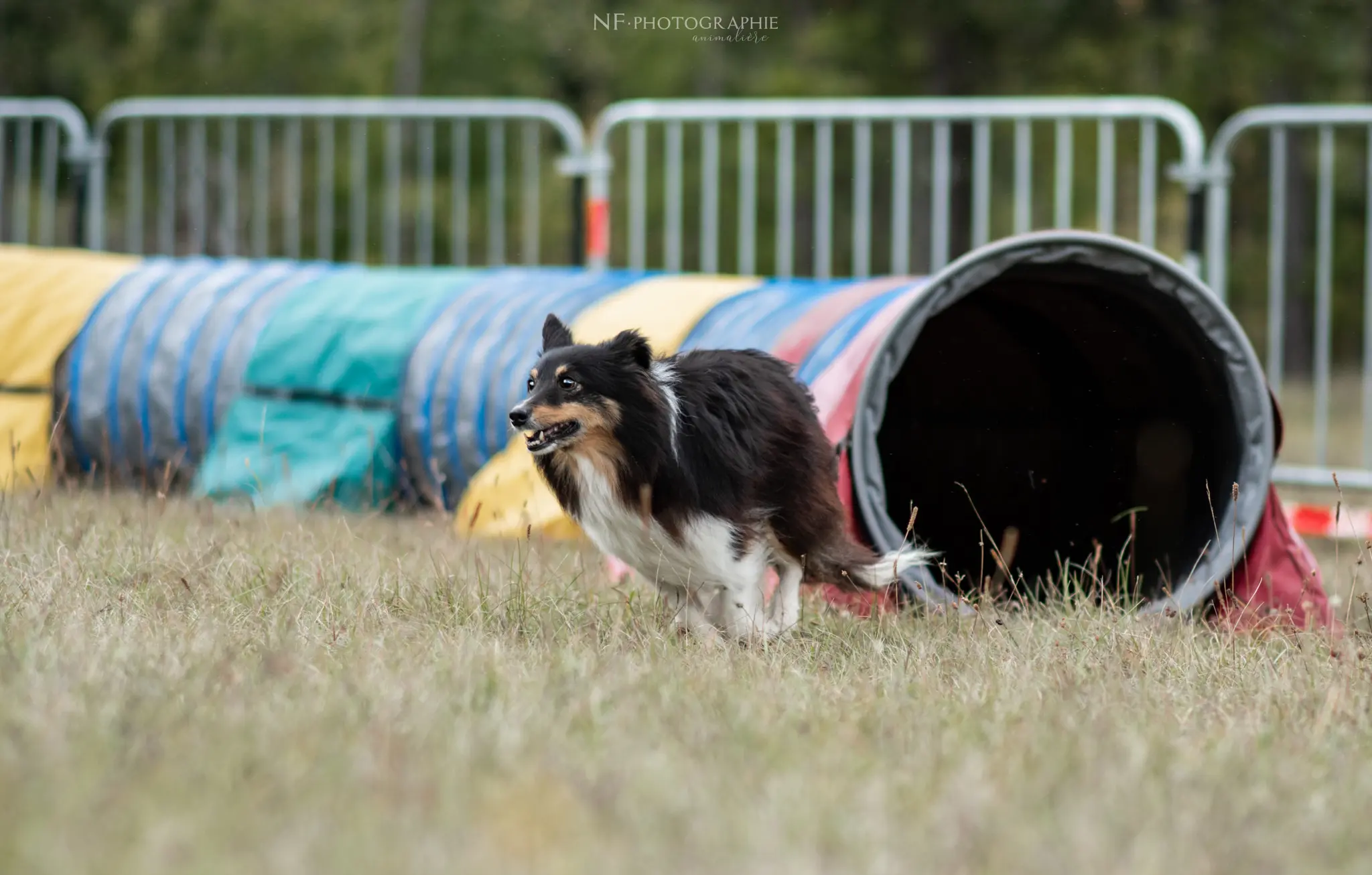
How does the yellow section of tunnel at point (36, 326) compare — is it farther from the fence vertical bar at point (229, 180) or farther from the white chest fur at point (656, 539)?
the white chest fur at point (656, 539)

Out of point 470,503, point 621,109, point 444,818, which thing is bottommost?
point 470,503

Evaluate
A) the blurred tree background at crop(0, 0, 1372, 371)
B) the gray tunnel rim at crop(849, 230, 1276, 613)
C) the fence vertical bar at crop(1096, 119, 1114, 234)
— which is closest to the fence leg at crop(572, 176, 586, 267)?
the fence vertical bar at crop(1096, 119, 1114, 234)

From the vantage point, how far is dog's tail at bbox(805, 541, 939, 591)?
4.45 meters

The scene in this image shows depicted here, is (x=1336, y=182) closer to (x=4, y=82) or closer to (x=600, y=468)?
(x=4, y=82)

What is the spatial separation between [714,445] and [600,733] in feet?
4.45

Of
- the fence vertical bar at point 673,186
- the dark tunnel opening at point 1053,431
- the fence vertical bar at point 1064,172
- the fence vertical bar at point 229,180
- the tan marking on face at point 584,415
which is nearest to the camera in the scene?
the tan marking on face at point 584,415

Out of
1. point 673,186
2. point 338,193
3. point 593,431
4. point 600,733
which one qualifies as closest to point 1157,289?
point 593,431

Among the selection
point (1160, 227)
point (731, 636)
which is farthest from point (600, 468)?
point (1160, 227)

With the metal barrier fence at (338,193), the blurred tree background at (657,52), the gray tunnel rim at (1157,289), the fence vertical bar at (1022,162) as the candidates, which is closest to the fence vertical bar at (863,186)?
the fence vertical bar at (1022,162)

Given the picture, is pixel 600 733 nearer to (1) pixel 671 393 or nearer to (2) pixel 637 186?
(1) pixel 671 393

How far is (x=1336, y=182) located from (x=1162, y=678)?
2241cm

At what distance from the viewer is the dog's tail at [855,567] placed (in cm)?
445

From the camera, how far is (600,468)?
13.6 feet

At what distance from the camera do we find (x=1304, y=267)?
23.3 meters
